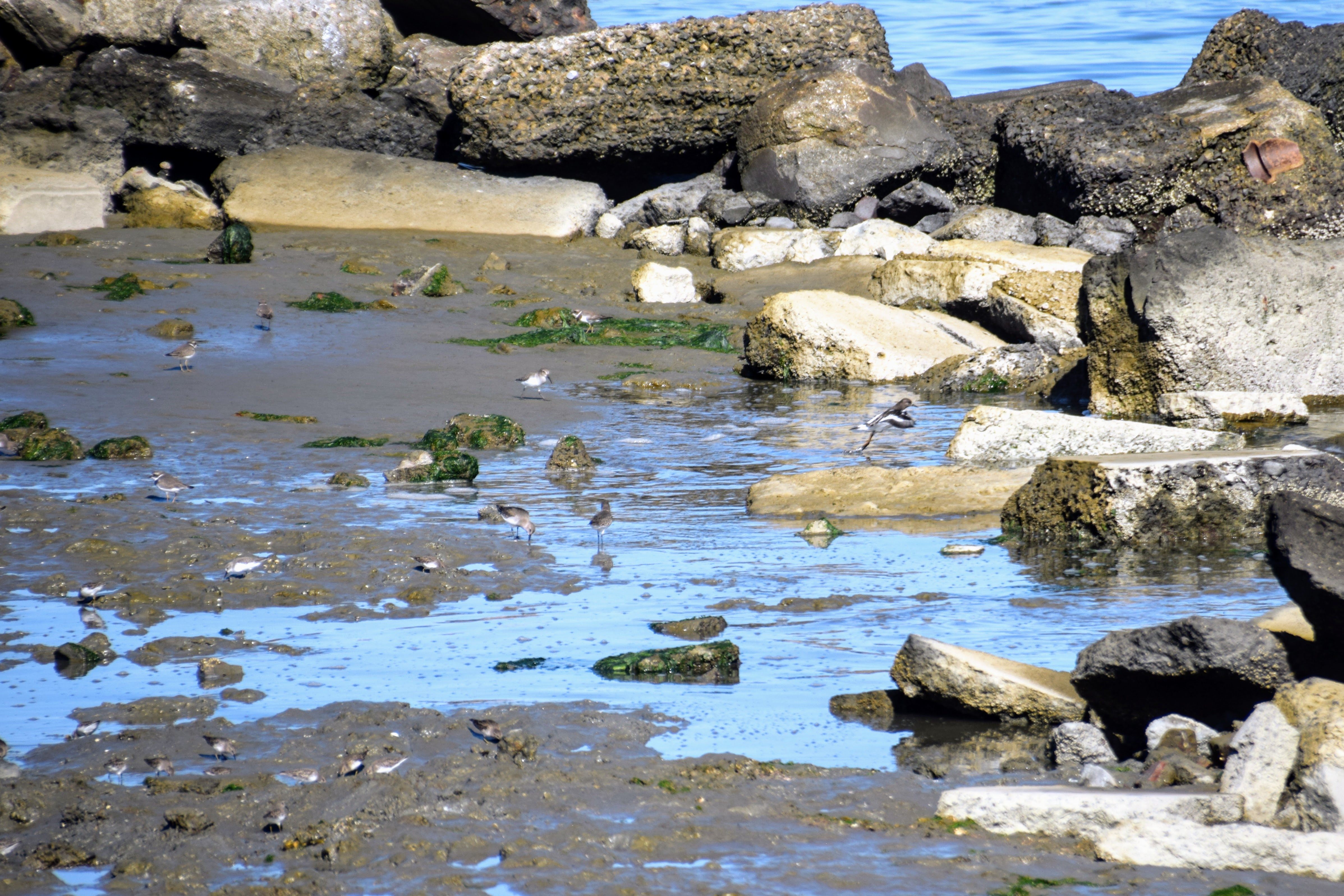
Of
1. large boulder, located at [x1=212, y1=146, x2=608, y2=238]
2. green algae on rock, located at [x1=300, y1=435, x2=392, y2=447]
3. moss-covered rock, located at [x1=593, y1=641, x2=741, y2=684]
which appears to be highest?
large boulder, located at [x1=212, y1=146, x2=608, y2=238]

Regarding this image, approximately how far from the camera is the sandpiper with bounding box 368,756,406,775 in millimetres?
3346

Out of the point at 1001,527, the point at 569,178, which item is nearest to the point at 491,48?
the point at 569,178

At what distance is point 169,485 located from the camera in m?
6.30

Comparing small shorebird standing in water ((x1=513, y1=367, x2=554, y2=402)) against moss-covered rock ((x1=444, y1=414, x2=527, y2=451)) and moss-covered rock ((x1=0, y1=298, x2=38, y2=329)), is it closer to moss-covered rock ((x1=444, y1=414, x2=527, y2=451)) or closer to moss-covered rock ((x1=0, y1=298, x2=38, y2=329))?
moss-covered rock ((x1=444, y1=414, x2=527, y2=451))

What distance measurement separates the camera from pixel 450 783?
10.9 feet

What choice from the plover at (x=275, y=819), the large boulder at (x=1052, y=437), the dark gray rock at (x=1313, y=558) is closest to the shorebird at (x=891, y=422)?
the large boulder at (x=1052, y=437)

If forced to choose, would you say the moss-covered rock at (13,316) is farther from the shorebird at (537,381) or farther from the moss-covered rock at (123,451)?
the shorebird at (537,381)

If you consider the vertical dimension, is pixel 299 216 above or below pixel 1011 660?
above

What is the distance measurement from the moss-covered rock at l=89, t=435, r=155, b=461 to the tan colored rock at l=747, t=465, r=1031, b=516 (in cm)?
337

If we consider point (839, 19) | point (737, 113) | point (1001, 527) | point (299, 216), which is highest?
point (839, 19)

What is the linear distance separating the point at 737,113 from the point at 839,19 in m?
1.83

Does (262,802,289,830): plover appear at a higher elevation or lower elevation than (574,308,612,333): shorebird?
lower

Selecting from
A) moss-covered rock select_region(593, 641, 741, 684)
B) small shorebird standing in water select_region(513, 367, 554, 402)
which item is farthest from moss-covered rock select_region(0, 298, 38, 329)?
moss-covered rock select_region(593, 641, 741, 684)

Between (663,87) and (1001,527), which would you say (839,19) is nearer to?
(663,87)
